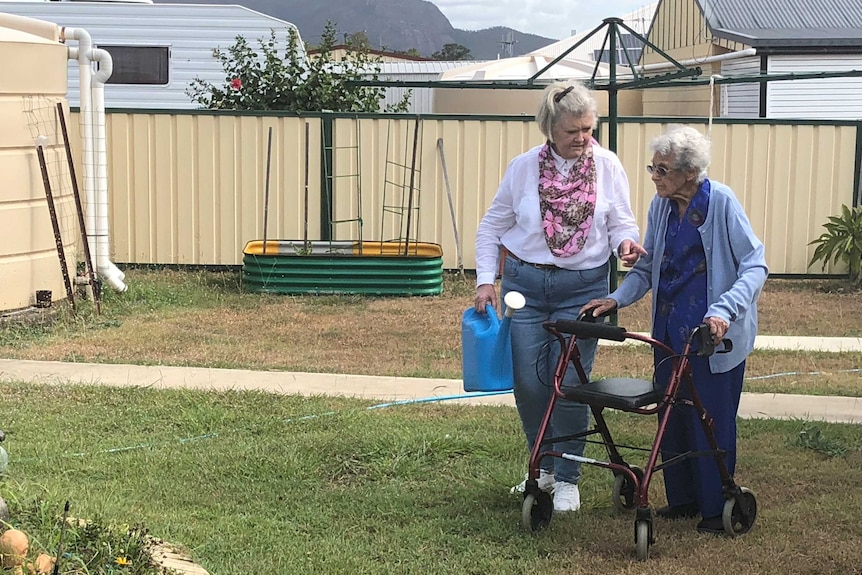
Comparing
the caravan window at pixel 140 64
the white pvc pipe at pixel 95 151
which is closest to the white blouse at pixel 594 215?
the white pvc pipe at pixel 95 151

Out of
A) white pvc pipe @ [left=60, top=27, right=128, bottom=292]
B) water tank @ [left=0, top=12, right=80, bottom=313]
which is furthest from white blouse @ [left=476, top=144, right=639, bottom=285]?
white pvc pipe @ [left=60, top=27, right=128, bottom=292]

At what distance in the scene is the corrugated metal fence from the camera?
43.0ft

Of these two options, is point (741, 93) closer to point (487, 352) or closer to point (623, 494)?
point (623, 494)

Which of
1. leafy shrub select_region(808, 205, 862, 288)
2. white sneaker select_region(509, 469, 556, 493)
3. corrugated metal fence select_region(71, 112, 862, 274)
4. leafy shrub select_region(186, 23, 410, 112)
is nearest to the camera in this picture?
white sneaker select_region(509, 469, 556, 493)

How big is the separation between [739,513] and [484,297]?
1.38 m

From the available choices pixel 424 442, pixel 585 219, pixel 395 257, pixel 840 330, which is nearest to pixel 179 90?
pixel 395 257

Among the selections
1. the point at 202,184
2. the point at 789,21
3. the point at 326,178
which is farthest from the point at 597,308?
the point at 789,21

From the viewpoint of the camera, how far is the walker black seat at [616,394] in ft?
14.7

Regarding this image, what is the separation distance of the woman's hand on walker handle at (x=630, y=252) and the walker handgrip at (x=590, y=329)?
0.33 meters

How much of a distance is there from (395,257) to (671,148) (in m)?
7.37

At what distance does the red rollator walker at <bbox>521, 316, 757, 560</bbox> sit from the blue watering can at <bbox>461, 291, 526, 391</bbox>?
27cm

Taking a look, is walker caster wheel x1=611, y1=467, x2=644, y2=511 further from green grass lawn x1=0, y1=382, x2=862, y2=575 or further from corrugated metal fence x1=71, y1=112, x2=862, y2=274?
corrugated metal fence x1=71, y1=112, x2=862, y2=274

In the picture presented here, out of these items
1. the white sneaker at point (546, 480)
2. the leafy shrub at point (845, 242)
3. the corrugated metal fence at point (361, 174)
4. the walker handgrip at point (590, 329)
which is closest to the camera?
the walker handgrip at point (590, 329)

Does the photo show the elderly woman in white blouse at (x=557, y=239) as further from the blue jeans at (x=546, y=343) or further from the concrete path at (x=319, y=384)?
the concrete path at (x=319, y=384)
